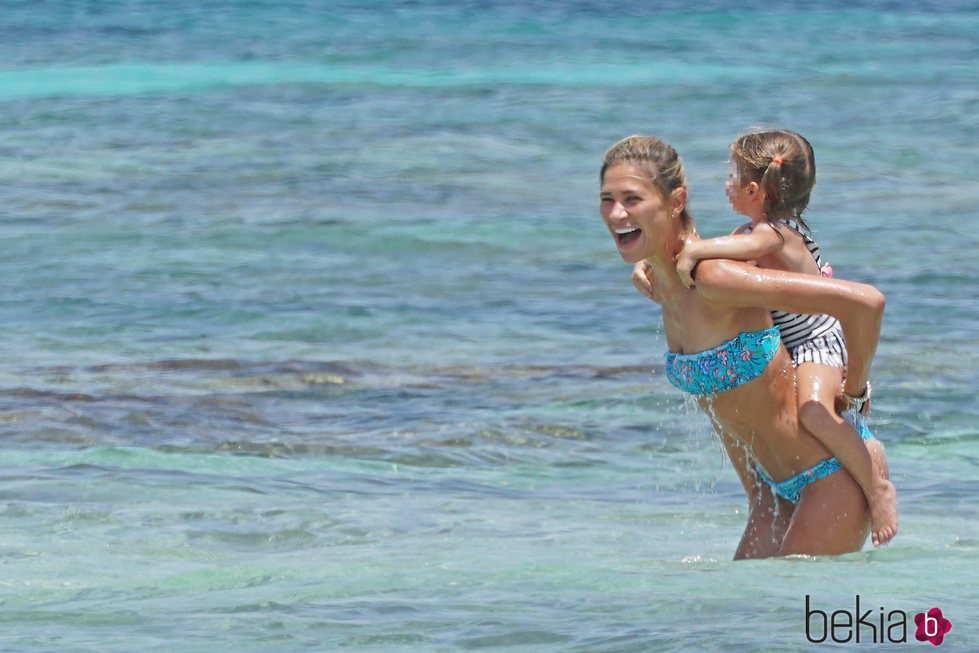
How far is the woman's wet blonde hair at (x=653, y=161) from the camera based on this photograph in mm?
4766

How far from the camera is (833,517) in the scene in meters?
4.90

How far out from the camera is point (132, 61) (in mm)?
23734

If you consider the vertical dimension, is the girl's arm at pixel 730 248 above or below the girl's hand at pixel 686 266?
above

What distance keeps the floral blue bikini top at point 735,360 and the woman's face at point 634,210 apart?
1.08 feet

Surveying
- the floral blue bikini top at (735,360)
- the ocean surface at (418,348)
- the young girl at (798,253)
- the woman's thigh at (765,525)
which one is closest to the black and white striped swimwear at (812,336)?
the young girl at (798,253)

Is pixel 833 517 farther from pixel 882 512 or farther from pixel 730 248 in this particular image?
pixel 730 248

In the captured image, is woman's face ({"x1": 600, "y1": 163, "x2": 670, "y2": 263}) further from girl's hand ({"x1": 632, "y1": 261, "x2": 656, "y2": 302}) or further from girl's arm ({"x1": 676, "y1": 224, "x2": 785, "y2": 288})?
girl's hand ({"x1": 632, "y1": 261, "x2": 656, "y2": 302})

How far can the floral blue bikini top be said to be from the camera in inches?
190

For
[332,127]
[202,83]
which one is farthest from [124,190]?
[202,83]

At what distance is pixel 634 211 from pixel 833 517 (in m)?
1.02

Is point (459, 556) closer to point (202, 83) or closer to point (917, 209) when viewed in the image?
point (917, 209)

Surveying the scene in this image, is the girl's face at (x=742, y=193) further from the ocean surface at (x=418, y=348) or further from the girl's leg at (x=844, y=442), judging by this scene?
the ocean surface at (x=418, y=348)

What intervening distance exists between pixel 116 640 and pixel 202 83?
18008 mm

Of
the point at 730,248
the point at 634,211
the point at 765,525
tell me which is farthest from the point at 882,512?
the point at 634,211
